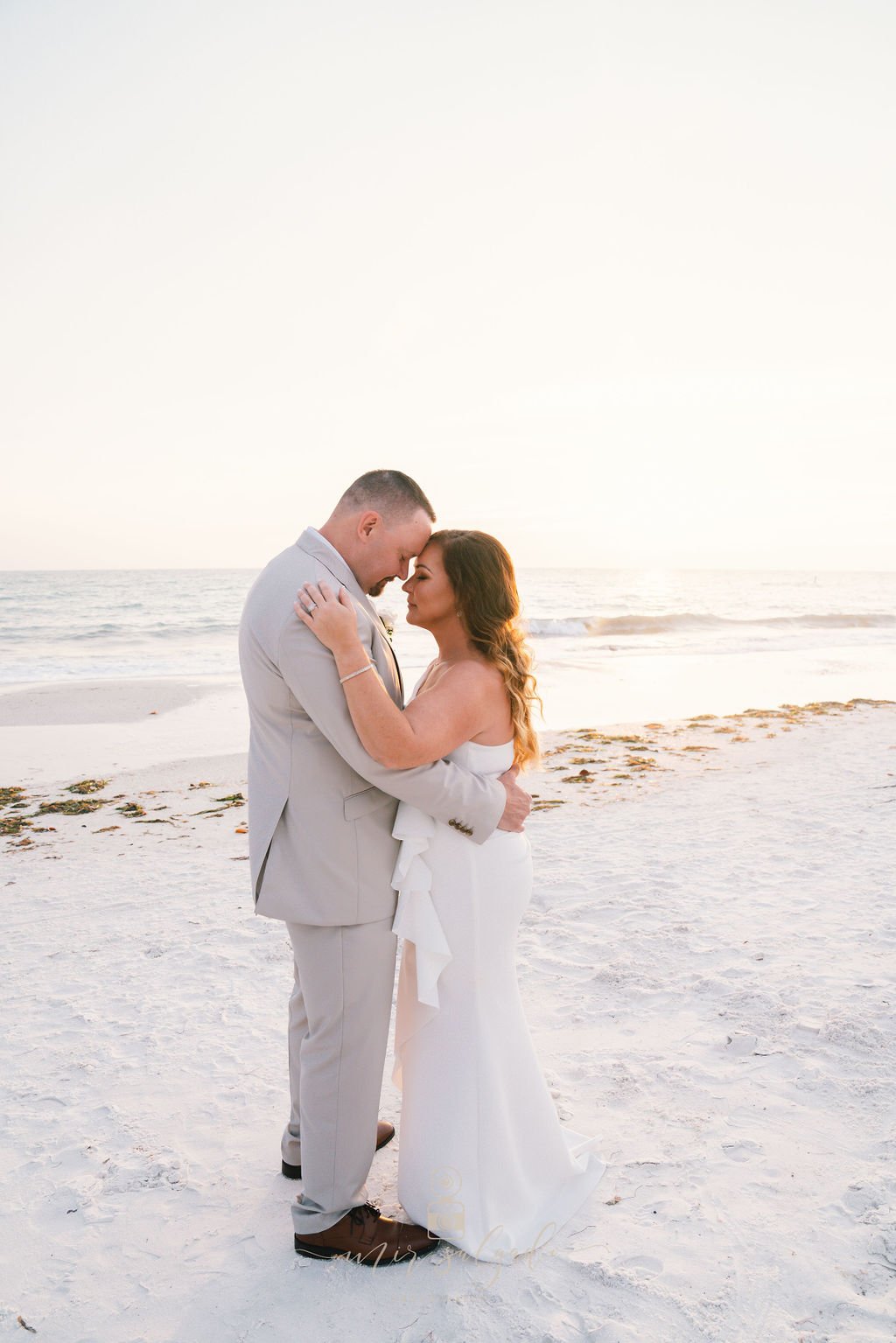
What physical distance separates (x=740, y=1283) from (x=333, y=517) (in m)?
2.58

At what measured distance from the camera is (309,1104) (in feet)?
8.86

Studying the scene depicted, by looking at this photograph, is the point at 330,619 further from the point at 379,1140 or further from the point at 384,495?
the point at 379,1140

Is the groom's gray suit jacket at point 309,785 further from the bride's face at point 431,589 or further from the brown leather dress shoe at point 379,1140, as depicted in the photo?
the brown leather dress shoe at point 379,1140

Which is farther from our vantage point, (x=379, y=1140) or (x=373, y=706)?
(x=379, y=1140)

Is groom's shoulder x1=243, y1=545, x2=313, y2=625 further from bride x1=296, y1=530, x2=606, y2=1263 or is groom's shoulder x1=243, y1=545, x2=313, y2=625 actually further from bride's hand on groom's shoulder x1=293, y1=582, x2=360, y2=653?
bride x1=296, y1=530, x2=606, y2=1263

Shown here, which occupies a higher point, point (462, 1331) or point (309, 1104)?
point (309, 1104)

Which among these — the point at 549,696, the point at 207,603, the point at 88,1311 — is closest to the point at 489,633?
the point at 88,1311

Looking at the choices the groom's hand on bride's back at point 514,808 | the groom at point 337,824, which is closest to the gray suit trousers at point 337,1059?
the groom at point 337,824

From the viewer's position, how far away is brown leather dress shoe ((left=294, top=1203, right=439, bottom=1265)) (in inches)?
106

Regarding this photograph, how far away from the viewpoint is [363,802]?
269 cm

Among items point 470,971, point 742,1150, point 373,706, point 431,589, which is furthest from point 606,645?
point 373,706

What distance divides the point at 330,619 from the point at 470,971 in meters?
1.22

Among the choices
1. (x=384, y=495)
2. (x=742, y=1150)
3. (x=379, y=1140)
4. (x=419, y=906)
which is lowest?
(x=379, y=1140)

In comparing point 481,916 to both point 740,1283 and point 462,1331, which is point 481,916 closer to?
point 462,1331
